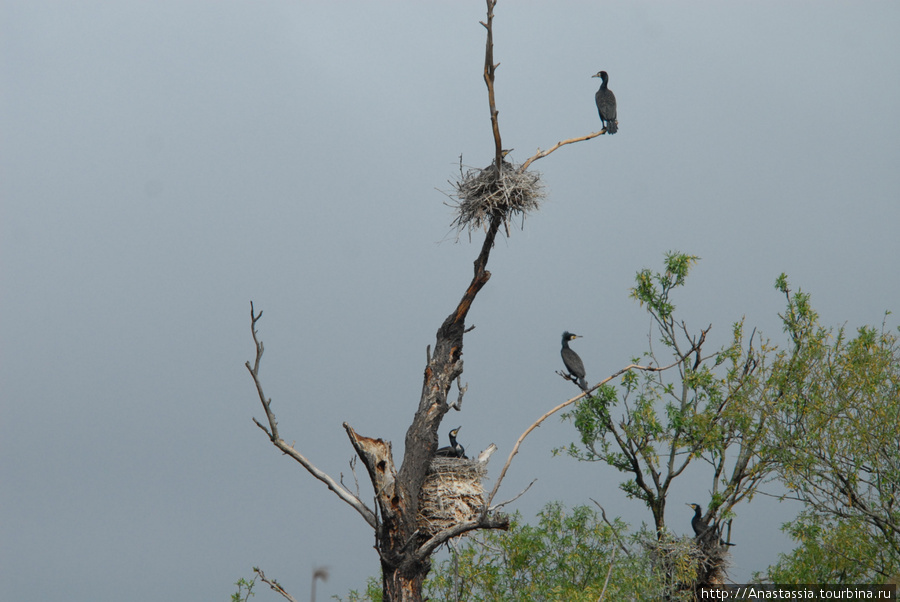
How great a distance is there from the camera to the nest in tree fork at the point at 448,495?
852 centimetres

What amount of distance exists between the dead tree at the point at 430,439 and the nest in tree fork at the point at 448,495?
3cm

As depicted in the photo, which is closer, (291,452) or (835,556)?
(291,452)

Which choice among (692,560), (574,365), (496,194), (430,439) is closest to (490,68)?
(496,194)

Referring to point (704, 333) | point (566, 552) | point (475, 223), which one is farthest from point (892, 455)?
point (475, 223)

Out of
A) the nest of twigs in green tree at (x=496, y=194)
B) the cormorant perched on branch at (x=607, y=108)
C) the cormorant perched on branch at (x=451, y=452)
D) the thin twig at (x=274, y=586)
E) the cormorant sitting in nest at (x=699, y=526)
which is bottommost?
the thin twig at (x=274, y=586)

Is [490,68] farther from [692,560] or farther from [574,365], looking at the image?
[692,560]

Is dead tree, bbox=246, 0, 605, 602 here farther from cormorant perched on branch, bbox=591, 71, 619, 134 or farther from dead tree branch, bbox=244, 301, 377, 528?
cormorant perched on branch, bbox=591, 71, 619, 134

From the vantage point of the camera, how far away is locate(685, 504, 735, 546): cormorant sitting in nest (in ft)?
49.0

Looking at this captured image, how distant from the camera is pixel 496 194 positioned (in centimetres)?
920

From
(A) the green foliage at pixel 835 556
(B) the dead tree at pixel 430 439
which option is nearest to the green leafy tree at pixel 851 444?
(A) the green foliage at pixel 835 556

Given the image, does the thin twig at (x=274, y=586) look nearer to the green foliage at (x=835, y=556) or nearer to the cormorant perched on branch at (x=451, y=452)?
the cormorant perched on branch at (x=451, y=452)

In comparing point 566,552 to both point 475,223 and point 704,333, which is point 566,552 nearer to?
point 704,333

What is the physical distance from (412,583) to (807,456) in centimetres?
716

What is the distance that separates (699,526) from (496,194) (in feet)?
30.0
